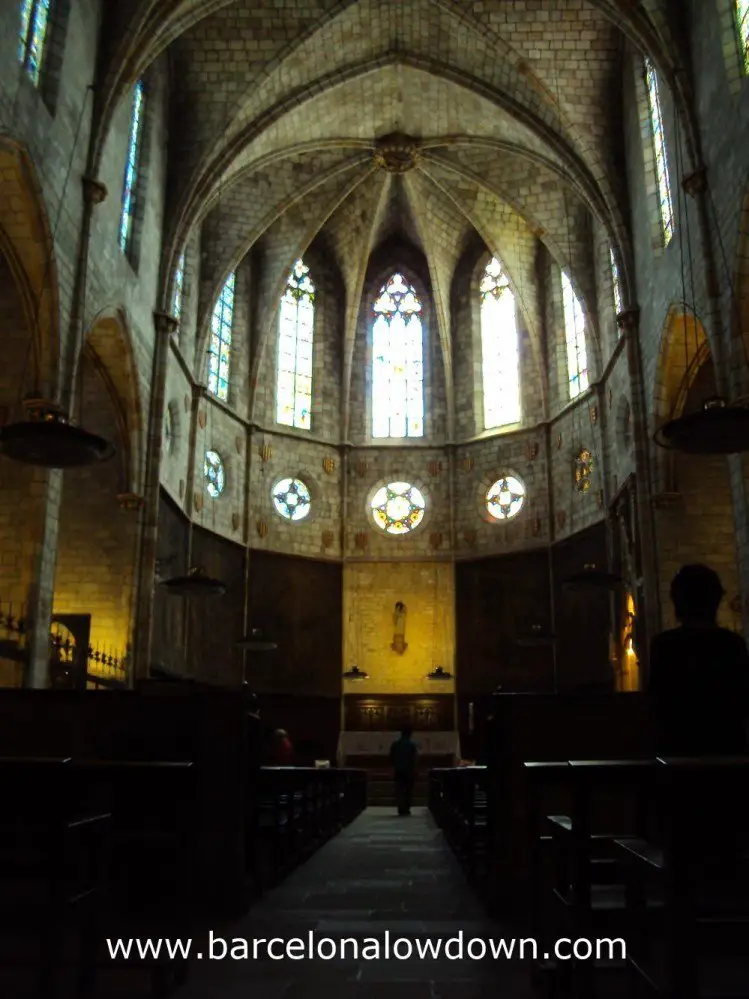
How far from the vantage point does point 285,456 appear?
25.5 m

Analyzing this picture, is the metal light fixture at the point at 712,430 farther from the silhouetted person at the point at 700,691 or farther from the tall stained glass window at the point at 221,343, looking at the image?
the tall stained glass window at the point at 221,343

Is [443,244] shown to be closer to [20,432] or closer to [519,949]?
[20,432]

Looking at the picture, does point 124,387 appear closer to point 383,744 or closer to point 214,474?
point 214,474

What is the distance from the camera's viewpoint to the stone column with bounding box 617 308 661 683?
1636cm

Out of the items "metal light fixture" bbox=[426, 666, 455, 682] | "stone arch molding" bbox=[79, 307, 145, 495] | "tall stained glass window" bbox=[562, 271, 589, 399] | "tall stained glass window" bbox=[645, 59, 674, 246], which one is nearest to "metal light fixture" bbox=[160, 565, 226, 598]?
"stone arch molding" bbox=[79, 307, 145, 495]

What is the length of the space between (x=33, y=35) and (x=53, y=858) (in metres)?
12.9

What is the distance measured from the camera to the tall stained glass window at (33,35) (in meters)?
12.4

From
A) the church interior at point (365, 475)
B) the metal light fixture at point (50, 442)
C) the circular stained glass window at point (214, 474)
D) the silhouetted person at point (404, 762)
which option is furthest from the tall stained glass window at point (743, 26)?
the circular stained glass window at point (214, 474)

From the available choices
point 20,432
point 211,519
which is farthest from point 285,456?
point 20,432

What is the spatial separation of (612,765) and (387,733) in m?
21.0

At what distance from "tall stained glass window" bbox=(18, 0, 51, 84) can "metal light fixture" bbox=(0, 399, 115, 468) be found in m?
6.15

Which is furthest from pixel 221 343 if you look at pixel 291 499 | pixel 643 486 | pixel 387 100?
pixel 643 486

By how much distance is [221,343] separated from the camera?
24.5 metres

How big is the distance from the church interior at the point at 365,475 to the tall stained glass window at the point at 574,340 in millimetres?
110
